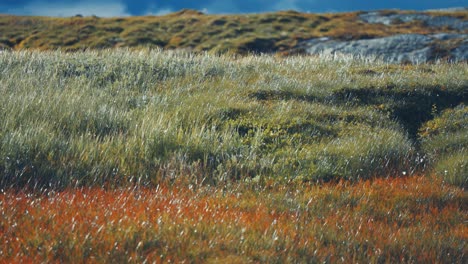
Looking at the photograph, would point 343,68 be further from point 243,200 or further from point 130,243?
point 130,243

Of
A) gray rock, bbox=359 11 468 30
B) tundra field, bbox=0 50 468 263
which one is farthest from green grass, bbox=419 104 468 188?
gray rock, bbox=359 11 468 30

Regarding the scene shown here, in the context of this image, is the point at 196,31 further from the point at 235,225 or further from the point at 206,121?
the point at 235,225

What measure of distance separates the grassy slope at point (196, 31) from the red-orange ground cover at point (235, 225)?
35.0 metres

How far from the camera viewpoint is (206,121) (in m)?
9.41

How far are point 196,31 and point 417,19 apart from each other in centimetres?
1960

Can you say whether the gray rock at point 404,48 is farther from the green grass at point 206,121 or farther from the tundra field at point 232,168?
the tundra field at point 232,168

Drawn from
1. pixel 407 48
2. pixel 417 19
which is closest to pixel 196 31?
pixel 417 19

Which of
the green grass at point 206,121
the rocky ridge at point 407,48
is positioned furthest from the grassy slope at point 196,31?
the green grass at point 206,121

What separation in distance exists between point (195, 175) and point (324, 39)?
3723 centimetres

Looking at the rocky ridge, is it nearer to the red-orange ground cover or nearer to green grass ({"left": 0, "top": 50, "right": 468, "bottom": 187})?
green grass ({"left": 0, "top": 50, "right": 468, "bottom": 187})

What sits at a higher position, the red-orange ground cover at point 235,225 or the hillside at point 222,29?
the hillside at point 222,29

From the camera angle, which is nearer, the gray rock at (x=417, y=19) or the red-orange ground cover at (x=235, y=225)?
the red-orange ground cover at (x=235, y=225)

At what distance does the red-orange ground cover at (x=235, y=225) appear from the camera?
462 cm

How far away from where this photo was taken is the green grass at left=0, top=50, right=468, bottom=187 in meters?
7.35
